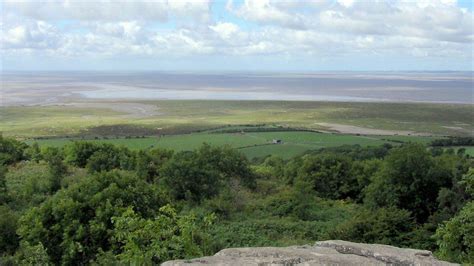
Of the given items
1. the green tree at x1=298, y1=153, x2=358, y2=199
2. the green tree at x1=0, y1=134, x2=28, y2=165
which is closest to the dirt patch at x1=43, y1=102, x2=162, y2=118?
the green tree at x1=0, y1=134, x2=28, y2=165

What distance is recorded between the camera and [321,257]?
8422mm

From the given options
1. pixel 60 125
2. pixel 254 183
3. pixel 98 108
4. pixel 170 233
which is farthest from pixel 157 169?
pixel 98 108

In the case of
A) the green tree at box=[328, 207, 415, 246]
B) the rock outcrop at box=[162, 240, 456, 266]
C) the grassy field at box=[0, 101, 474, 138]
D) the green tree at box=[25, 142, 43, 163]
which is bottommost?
the grassy field at box=[0, 101, 474, 138]

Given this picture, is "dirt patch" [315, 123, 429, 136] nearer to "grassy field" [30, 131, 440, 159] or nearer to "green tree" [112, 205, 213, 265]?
"grassy field" [30, 131, 440, 159]

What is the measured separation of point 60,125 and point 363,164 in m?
71.8

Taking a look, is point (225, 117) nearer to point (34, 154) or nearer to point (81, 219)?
point (34, 154)

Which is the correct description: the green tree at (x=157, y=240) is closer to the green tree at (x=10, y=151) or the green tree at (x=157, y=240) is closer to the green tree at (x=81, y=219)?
the green tree at (x=81, y=219)

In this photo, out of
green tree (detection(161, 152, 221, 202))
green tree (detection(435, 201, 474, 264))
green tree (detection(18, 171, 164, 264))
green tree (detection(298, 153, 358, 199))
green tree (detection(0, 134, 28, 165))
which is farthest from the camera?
green tree (detection(298, 153, 358, 199))

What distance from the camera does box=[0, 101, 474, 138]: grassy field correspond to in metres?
96.3

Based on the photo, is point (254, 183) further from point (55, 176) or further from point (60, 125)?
point (60, 125)

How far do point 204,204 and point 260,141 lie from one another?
52.9 meters

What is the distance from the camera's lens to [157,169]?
3709cm

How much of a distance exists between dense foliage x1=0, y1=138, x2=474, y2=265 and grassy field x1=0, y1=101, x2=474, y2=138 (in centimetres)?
5357

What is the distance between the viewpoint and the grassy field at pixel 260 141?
7283cm
